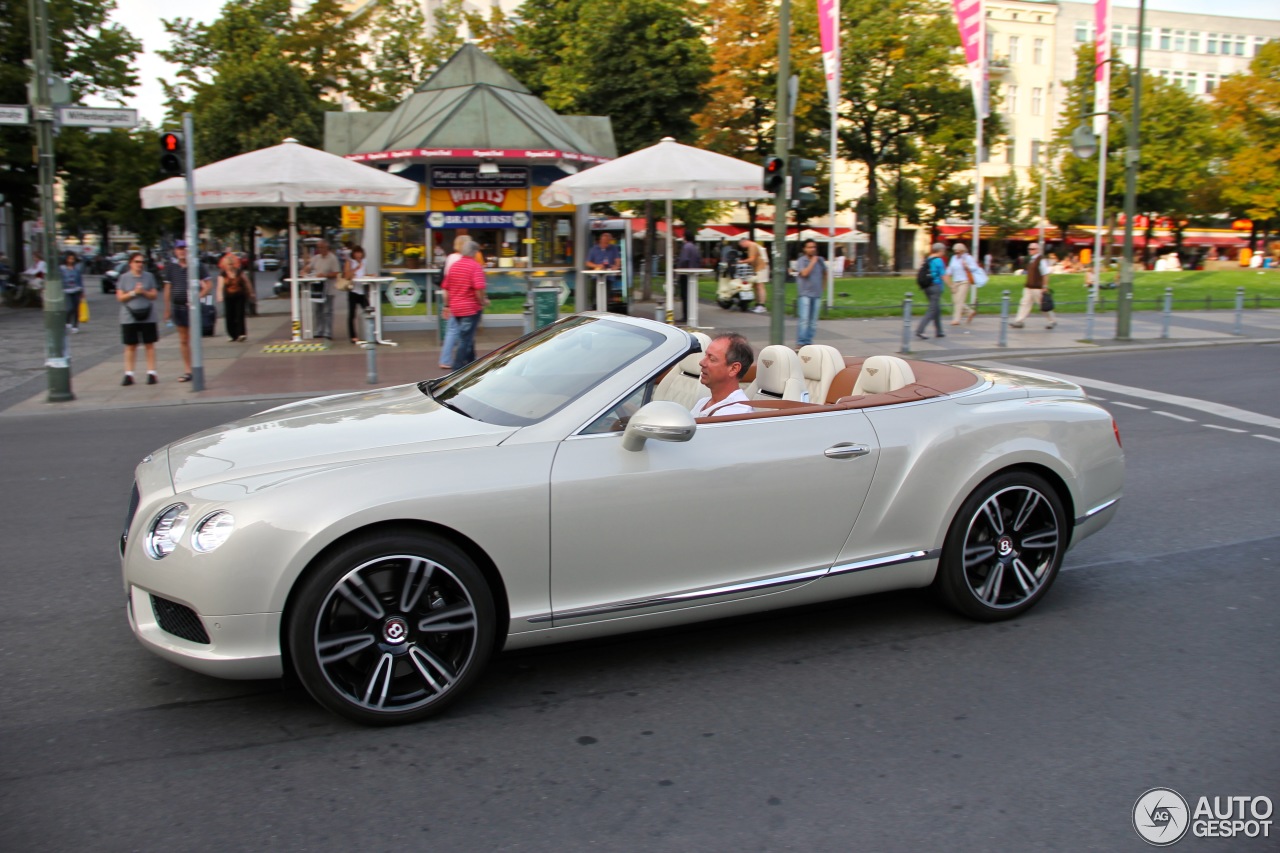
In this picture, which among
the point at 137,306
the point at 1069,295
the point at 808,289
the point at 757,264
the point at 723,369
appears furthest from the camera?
the point at 1069,295

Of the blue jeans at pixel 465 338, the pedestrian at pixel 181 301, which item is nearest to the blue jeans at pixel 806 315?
the blue jeans at pixel 465 338

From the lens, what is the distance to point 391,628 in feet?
12.6

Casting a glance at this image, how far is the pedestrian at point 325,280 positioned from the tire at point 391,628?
16.7 m

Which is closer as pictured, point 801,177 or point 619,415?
point 619,415

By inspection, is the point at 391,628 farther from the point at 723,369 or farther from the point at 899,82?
the point at 899,82

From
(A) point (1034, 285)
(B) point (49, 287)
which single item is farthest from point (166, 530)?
(A) point (1034, 285)

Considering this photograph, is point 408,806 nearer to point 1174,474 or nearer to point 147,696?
point 147,696

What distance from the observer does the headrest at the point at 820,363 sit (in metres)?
5.64

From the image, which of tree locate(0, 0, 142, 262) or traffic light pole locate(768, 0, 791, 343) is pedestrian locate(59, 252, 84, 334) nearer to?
tree locate(0, 0, 142, 262)

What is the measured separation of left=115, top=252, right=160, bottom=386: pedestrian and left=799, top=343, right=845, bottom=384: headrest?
10.3 metres

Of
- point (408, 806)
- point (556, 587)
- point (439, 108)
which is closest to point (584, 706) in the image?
point (556, 587)

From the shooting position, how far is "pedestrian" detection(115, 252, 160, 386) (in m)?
13.6

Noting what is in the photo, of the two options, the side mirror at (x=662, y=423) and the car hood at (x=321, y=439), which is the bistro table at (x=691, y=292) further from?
the side mirror at (x=662, y=423)

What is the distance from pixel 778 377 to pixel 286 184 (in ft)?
45.2
